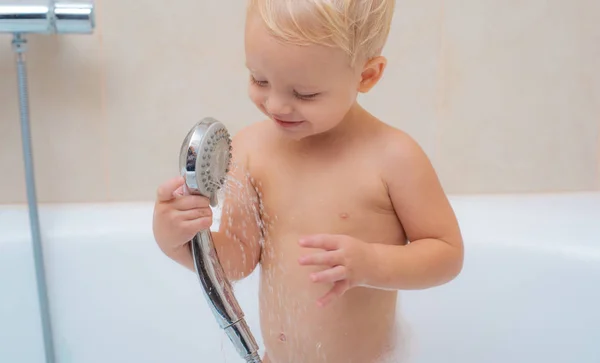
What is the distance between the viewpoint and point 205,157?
0.55 metres

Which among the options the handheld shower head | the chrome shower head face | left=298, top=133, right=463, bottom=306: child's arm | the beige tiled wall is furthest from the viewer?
the beige tiled wall

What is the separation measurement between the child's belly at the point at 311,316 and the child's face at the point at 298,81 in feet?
0.52

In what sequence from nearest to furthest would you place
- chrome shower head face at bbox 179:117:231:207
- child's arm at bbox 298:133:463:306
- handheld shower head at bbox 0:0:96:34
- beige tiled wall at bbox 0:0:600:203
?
1. chrome shower head face at bbox 179:117:231:207
2. child's arm at bbox 298:133:463:306
3. handheld shower head at bbox 0:0:96:34
4. beige tiled wall at bbox 0:0:600:203

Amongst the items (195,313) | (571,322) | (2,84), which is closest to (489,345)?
(571,322)

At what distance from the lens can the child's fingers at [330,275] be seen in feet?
1.86

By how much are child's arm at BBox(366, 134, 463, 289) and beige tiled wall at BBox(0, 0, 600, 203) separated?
507mm

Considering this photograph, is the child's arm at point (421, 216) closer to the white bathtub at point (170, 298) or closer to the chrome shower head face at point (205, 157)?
the chrome shower head face at point (205, 157)

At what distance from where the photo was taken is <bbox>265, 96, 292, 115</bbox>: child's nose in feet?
1.97

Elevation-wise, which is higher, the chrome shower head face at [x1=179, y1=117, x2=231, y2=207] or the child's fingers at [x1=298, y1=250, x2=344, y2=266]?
the chrome shower head face at [x1=179, y1=117, x2=231, y2=207]

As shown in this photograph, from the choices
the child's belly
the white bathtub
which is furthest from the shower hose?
the child's belly

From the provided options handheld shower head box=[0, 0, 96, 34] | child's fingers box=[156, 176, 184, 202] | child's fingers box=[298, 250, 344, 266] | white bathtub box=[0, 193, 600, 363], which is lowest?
white bathtub box=[0, 193, 600, 363]

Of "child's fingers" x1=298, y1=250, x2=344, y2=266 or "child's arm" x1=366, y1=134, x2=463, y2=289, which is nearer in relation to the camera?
"child's fingers" x1=298, y1=250, x2=344, y2=266

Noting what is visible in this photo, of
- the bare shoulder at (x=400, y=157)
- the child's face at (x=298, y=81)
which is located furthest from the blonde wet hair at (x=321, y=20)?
the bare shoulder at (x=400, y=157)

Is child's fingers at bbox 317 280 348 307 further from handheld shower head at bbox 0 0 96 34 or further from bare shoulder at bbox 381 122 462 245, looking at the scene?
handheld shower head at bbox 0 0 96 34
